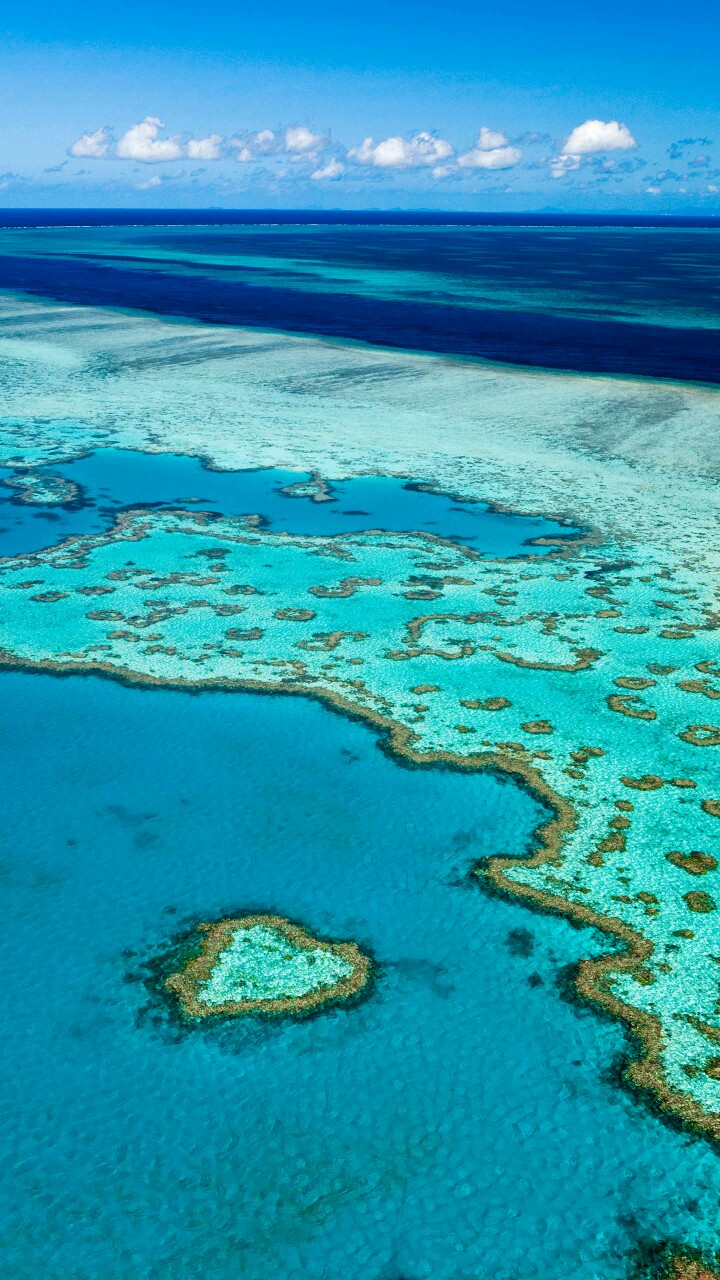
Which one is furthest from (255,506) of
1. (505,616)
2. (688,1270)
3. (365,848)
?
(688,1270)

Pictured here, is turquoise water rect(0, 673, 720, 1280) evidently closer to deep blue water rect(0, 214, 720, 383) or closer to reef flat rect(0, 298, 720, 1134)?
reef flat rect(0, 298, 720, 1134)

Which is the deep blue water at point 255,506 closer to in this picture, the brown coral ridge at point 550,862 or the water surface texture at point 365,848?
the water surface texture at point 365,848

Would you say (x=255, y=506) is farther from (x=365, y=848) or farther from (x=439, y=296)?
(x=439, y=296)

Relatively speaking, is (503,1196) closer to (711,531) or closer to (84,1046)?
(84,1046)

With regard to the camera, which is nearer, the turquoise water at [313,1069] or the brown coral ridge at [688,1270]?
the brown coral ridge at [688,1270]

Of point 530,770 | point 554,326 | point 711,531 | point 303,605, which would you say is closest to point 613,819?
point 530,770

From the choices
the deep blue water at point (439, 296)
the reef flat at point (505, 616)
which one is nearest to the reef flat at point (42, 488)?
the reef flat at point (505, 616)

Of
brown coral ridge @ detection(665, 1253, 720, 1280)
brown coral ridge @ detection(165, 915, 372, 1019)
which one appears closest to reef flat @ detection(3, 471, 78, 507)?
brown coral ridge @ detection(165, 915, 372, 1019)
